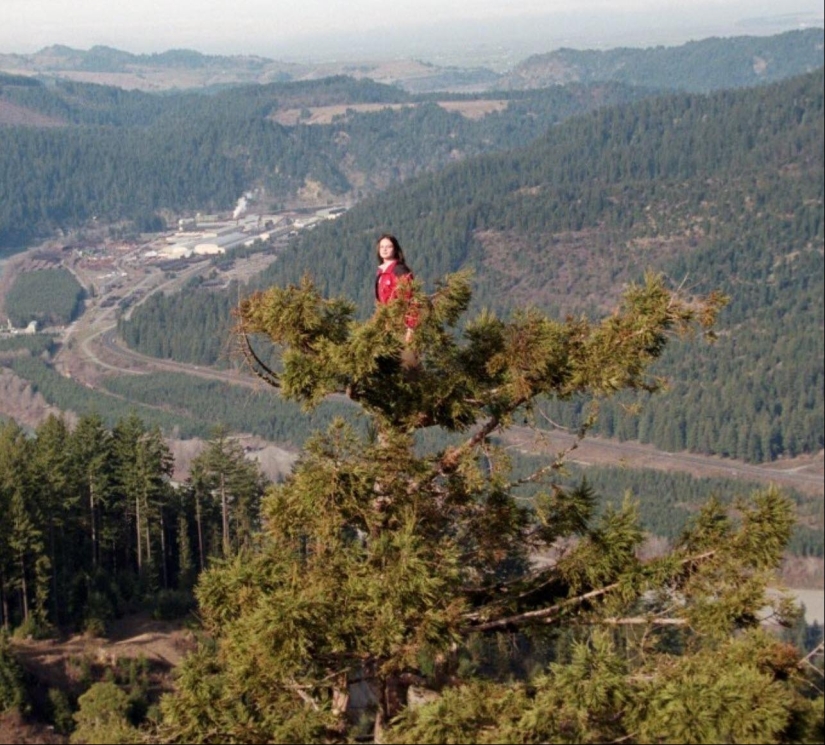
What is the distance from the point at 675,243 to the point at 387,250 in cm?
14457

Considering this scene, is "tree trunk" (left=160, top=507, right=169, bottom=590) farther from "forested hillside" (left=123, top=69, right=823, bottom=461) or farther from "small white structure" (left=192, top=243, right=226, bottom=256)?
"small white structure" (left=192, top=243, right=226, bottom=256)

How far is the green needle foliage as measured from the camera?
9461 millimetres

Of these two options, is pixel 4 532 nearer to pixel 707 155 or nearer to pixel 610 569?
pixel 610 569

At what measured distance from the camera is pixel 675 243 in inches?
5999

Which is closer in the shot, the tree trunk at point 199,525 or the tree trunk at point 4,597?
the tree trunk at point 4,597

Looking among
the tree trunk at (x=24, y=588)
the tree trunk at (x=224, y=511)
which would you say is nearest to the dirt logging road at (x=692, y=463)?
the tree trunk at (x=224, y=511)

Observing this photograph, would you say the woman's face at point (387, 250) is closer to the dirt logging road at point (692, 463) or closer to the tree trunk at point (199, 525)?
the tree trunk at point (199, 525)

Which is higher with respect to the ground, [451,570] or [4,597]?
[451,570]

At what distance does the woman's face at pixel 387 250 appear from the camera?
35.7 ft

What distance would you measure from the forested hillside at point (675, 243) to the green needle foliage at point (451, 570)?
9088cm

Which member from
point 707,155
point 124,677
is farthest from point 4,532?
point 707,155

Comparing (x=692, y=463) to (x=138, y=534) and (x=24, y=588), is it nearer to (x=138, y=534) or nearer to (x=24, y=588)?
(x=138, y=534)

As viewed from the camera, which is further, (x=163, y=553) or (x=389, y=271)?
(x=163, y=553)

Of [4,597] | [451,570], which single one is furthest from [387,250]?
[4,597]
